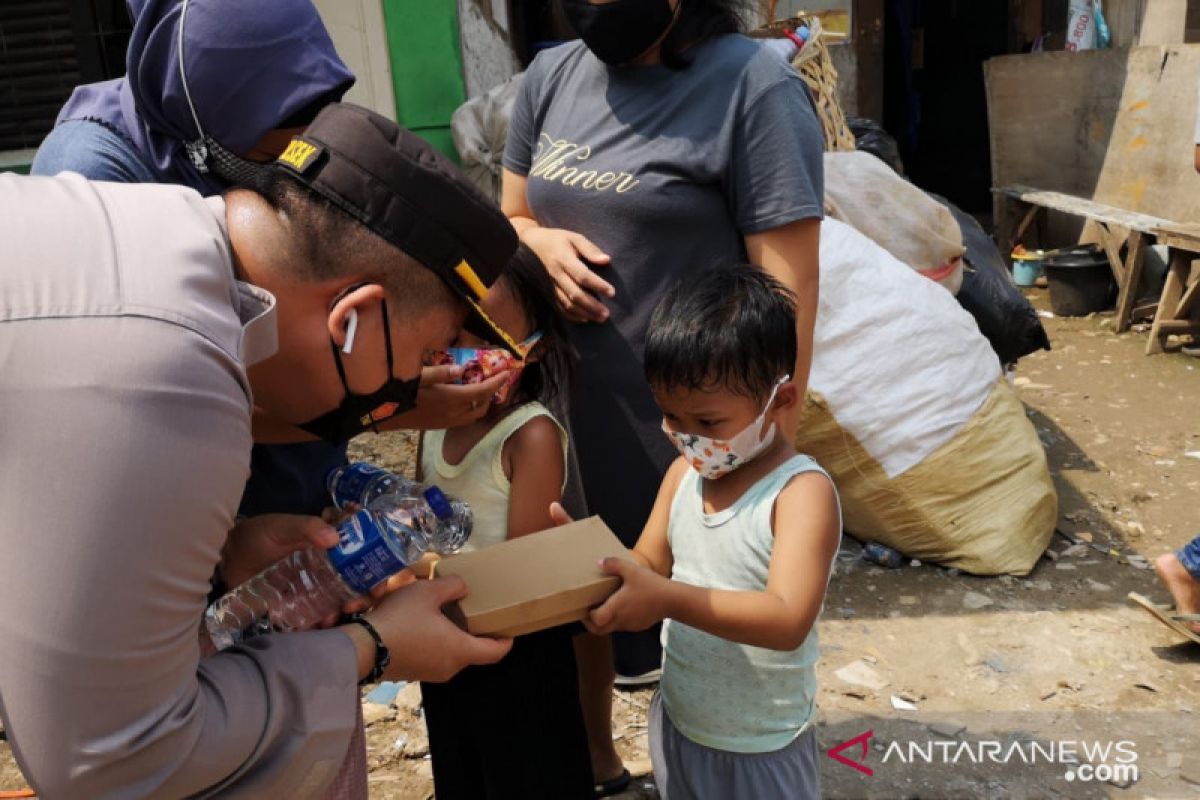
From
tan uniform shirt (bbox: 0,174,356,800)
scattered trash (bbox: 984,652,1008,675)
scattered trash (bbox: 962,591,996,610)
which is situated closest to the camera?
tan uniform shirt (bbox: 0,174,356,800)

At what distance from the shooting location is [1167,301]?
6.29 metres

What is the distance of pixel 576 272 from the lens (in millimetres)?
2328

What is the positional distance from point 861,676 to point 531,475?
1.64 meters

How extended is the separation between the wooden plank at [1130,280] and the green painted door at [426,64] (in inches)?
167

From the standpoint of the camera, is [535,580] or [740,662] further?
[740,662]

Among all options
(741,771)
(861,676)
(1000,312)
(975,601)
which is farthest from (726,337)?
(1000,312)

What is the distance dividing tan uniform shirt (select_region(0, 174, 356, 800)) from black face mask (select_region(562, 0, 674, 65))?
1241 millimetres

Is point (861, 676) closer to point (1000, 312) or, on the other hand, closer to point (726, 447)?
point (726, 447)

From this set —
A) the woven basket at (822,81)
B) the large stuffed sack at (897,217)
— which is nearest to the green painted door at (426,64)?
the woven basket at (822,81)

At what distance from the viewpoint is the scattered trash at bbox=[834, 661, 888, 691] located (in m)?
3.33

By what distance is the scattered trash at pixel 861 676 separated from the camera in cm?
333

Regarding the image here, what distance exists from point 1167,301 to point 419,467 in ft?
17.7

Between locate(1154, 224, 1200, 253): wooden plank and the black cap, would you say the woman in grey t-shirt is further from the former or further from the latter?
locate(1154, 224, 1200, 253): wooden plank

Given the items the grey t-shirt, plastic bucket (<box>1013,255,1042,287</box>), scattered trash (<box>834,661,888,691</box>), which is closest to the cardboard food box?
the grey t-shirt
